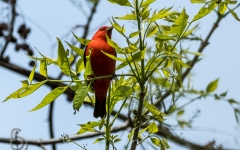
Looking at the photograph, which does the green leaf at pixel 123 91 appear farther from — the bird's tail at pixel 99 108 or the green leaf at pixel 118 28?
the bird's tail at pixel 99 108

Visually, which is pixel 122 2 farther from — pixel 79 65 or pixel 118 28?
pixel 79 65

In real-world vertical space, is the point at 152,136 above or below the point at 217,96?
below

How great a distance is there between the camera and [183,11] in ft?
5.22

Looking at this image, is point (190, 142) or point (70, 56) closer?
point (70, 56)

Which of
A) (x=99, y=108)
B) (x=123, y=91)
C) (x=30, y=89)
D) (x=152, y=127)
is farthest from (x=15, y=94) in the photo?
(x=99, y=108)

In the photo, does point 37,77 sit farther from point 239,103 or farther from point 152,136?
point 152,136

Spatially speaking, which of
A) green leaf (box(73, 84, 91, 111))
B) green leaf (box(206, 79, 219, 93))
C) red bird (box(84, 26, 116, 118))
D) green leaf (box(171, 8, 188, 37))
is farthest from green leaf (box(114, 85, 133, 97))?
green leaf (box(206, 79, 219, 93))

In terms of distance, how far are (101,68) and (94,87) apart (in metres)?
0.09

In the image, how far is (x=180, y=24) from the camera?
1602mm

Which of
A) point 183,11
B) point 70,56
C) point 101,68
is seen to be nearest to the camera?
point 183,11

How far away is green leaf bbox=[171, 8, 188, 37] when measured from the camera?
1590 millimetres

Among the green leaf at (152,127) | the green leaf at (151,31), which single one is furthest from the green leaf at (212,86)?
the green leaf at (151,31)

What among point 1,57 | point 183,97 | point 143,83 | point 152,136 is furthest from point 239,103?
point 1,57

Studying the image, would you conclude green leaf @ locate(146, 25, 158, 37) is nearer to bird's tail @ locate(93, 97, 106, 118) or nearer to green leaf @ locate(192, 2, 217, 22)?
green leaf @ locate(192, 2, 217, 22)
